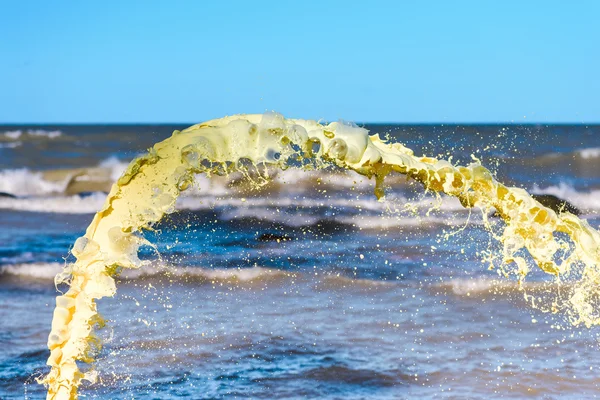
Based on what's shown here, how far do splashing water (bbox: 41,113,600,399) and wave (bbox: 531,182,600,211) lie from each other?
2039cm

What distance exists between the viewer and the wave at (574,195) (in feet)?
76.9

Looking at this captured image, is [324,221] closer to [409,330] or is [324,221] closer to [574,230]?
[409,330]

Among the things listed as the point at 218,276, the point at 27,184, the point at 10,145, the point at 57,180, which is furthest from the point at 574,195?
the point at 10,145

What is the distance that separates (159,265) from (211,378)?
4775 millimetres

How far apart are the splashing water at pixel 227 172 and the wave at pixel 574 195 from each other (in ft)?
66.9

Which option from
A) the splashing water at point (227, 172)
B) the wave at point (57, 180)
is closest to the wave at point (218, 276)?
the splashing water at point (227, 172)

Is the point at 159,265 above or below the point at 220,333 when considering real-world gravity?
above

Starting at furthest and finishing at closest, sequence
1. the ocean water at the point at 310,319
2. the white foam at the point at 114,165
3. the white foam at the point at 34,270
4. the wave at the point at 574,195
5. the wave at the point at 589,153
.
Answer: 1. the wave at the point at 589,153
2. the white foam at the point at 114,165
3. the wave at the point at 574,195
4. the white foam at the point at 34,270
5. the ocean water at the point at 310,319

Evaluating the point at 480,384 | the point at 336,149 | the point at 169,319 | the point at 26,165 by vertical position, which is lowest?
the point at 480,384

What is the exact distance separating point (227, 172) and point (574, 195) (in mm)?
23009

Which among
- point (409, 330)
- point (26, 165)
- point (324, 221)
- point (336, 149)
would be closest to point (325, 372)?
point (409, 330)

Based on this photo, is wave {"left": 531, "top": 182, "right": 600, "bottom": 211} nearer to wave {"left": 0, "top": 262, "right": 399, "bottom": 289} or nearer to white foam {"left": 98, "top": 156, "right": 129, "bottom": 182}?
wave {"left": 0, "top": 262, "right": 399, "bottom": 289}

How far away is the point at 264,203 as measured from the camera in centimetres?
2100

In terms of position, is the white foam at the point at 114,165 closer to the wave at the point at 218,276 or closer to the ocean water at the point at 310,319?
the ocean water at the point at 310,319
